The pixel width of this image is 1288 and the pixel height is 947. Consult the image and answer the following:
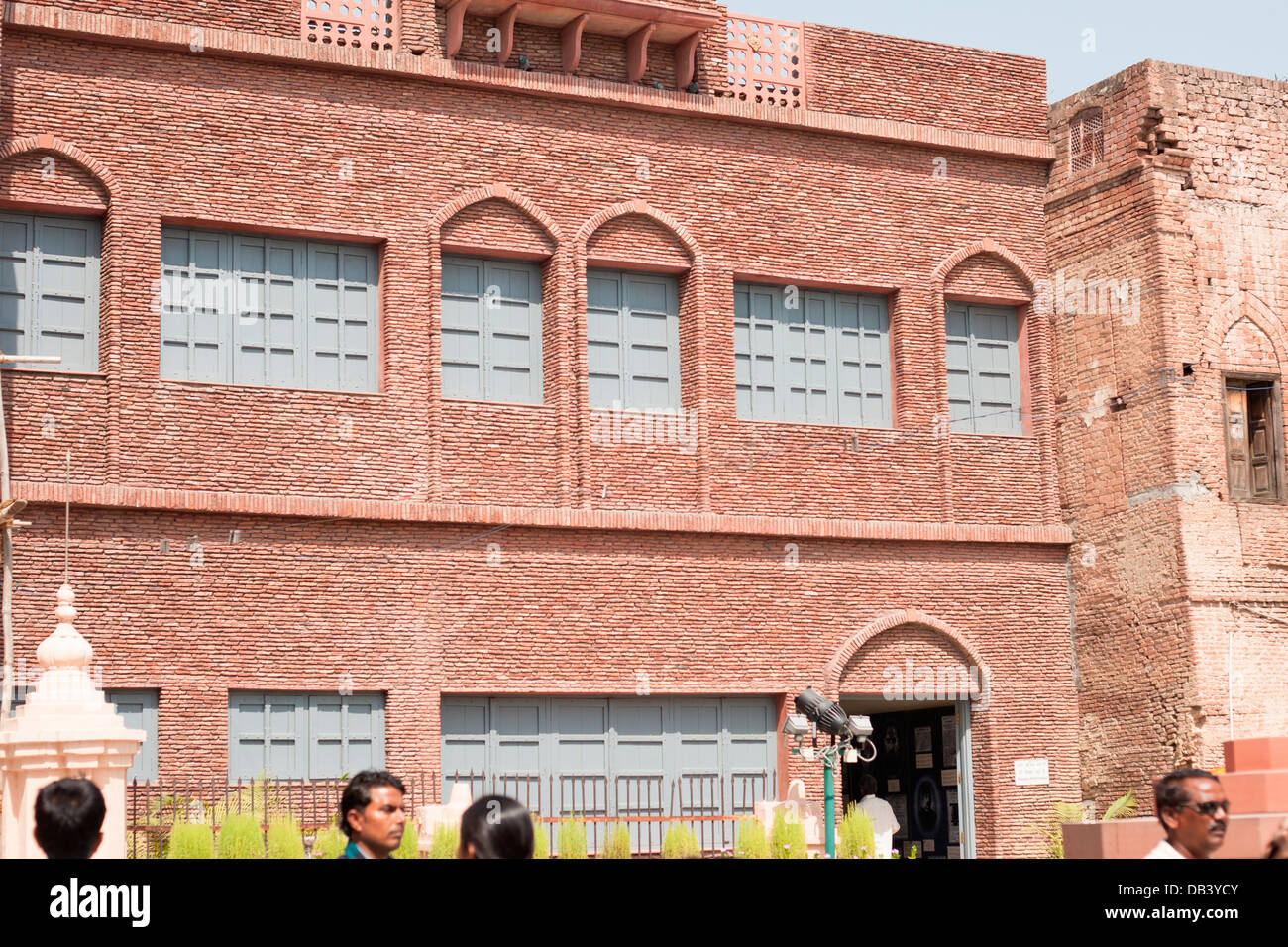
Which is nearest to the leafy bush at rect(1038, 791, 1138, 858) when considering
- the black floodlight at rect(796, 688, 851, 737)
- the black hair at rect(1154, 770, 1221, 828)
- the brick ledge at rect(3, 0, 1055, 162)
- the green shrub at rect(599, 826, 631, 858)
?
the black floodlight at rect(796, 688, 851, 737)

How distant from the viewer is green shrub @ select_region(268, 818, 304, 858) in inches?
632

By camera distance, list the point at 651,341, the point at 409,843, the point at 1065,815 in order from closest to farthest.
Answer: the point at 409,843, the point at 651,341, the point at 1065,815

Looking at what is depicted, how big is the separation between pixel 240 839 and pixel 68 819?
10912 millimetres

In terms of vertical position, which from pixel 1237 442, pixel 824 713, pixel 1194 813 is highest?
pixel 1237 442

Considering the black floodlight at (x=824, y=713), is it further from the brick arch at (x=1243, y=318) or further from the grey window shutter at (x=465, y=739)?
the brick arch at (x=1243, y=318)

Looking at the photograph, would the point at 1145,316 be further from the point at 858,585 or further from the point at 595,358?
A: the point at 595,358

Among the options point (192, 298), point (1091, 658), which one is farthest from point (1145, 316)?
point (192, 298)

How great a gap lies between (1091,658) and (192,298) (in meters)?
11.3

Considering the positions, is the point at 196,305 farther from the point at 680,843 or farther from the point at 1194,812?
the point at 1194,812

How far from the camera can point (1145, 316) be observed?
21.3 m

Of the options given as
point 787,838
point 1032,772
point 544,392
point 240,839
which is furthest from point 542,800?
point 1032,772

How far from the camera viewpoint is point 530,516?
64.3 feet

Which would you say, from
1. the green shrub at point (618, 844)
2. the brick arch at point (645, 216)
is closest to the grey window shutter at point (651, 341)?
the brick arch at point (645, 216)

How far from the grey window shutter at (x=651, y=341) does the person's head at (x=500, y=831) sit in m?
15.9
